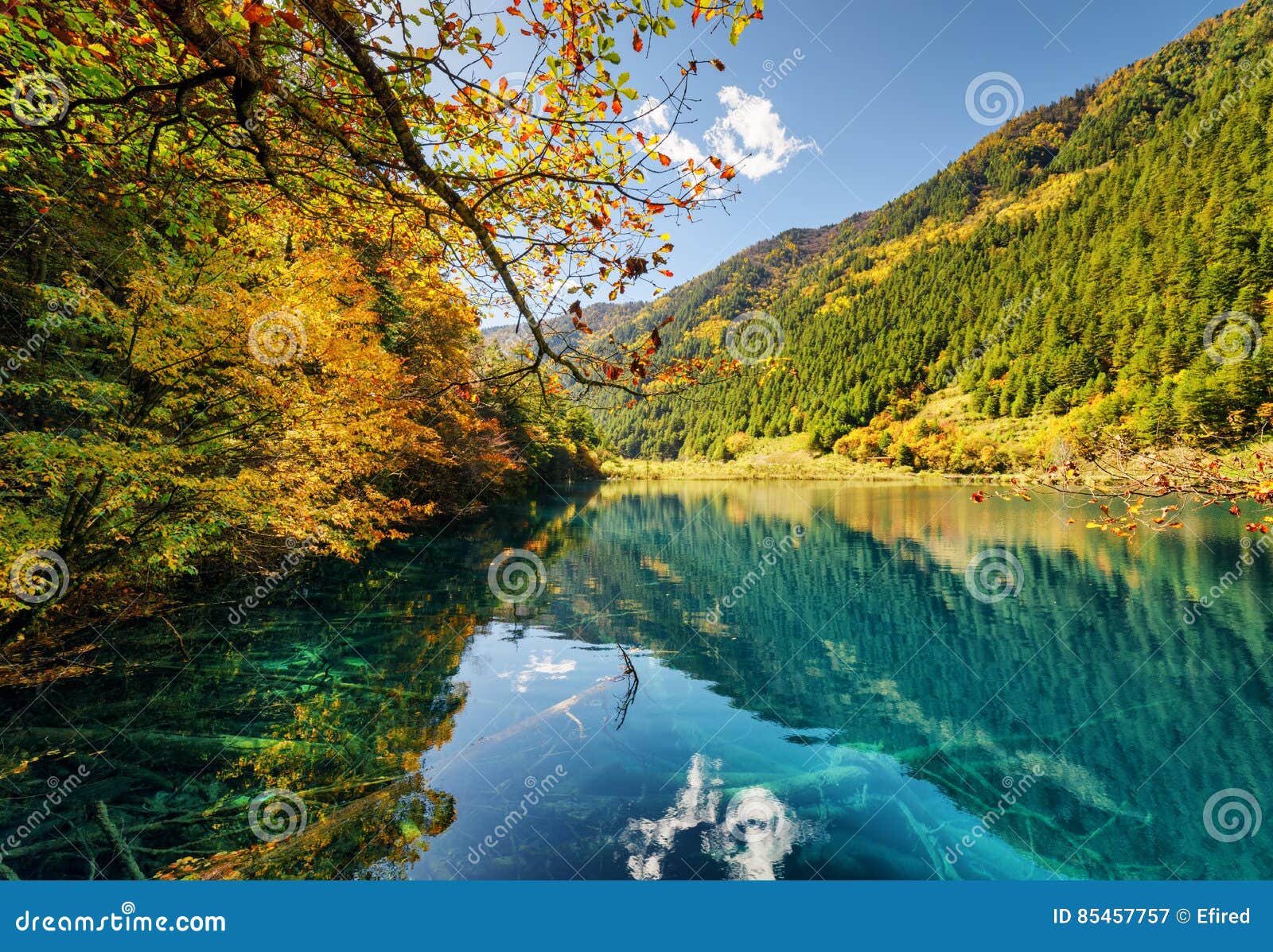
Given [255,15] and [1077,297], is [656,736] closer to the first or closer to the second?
[255,15]

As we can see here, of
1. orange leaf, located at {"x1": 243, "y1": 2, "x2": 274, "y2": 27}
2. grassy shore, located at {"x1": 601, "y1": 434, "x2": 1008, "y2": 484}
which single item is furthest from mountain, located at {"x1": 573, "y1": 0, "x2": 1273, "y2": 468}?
grassy shore, located at {"x1": 601, "y1": 434, "x2": 1008, "y2": 484}

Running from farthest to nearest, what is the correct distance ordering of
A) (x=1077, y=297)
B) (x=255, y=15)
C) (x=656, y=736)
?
(x=1077, y=297) → (x=656, y=736) → (x=255, y=15)

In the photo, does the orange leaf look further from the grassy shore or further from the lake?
the grassy shore

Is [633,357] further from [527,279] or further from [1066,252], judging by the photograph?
[1066,252]

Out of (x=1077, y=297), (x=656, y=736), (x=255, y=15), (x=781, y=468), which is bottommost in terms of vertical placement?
(x=656, y=736)

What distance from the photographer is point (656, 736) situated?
317 inches

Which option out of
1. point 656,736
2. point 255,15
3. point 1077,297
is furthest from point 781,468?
point 255,15

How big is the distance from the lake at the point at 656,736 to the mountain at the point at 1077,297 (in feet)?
17.0

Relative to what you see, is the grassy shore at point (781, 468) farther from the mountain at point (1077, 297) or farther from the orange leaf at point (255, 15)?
the orange leaf at point (255, 15)

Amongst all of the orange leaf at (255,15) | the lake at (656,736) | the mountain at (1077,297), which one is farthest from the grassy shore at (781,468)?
the orange leaf at (255,15)

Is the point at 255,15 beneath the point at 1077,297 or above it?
beneath

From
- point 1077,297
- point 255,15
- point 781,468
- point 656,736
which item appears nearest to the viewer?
point 255,15

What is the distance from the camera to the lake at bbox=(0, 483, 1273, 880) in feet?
18.0

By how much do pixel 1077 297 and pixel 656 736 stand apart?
121460 millimetres
